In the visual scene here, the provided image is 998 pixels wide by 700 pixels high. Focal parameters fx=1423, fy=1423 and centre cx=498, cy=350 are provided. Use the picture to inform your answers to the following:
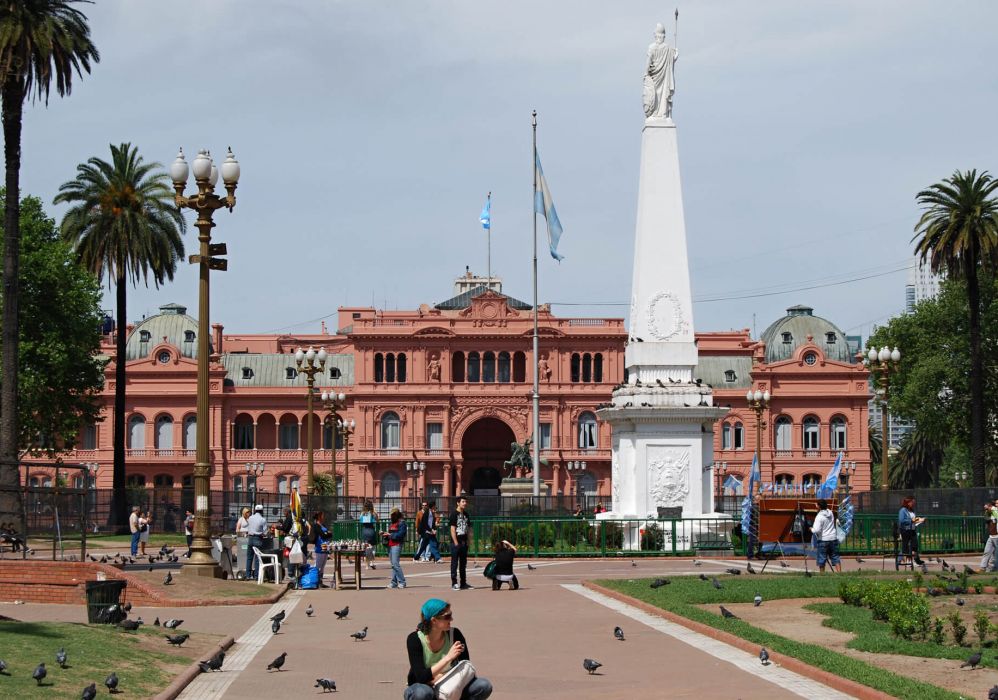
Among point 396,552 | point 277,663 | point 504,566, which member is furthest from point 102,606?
point 504,566

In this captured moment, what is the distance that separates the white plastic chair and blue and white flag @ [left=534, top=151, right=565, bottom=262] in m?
28.2

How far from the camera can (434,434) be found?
97.2m

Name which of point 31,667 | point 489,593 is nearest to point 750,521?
point 489,593

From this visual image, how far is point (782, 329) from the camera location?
105125 mm

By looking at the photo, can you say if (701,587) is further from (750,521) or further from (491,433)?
(491,433)

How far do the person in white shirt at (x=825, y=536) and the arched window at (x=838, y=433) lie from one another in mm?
73486

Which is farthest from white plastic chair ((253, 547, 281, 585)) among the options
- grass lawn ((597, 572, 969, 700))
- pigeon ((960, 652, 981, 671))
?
pigeon ((960, 652, 981, 671))

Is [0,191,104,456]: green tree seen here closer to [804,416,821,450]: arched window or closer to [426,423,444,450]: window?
[426,423,444,450]: window

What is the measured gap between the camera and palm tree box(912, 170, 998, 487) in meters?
53.7

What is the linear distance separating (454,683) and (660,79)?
28.9 metres

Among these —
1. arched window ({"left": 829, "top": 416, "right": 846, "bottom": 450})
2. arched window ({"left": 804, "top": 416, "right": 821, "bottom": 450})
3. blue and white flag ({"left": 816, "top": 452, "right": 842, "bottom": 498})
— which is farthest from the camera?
arched window ({"left": 804, "top": 416, "right": 821, "bottom": 450})

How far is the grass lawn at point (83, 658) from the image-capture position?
1245 centimetres

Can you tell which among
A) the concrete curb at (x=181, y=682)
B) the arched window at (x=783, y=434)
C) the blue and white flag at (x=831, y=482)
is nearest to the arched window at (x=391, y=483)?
the arched window at (x=783, y=434)

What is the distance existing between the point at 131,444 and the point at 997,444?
5752cm
